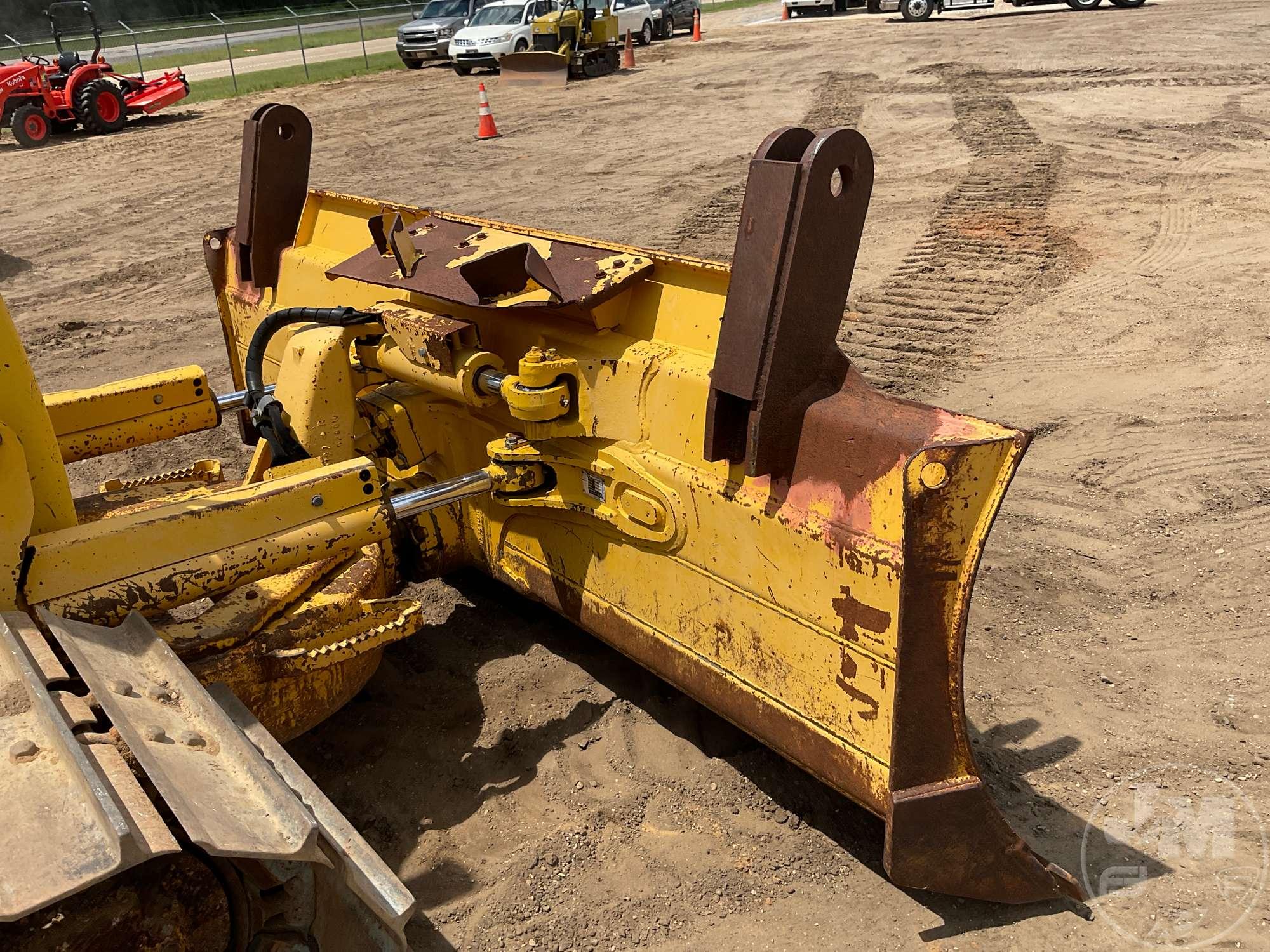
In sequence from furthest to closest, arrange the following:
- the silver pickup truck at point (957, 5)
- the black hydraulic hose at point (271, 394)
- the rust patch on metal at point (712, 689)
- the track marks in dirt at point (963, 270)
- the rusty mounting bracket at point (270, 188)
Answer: the silver pickup truck at point (957, 5) < the track marks in dirt at point (963, 270) < the rusty mounting bracket at point (270, 188) < the black hydraulic hose at point (271, 394) < the rust patch on metal at point (712, 689)

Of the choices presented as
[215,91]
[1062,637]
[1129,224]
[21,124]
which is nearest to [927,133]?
[1129,224]

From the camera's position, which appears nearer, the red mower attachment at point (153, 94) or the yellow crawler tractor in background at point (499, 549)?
the yellow crawler tractor in background at point (499, 549)

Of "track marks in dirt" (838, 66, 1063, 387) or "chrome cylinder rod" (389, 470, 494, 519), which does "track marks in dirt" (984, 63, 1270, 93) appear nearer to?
"track marks in dirt" (838, 66, 1063, 387)

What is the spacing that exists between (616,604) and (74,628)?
4.67 ft

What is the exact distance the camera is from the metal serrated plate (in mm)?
1490

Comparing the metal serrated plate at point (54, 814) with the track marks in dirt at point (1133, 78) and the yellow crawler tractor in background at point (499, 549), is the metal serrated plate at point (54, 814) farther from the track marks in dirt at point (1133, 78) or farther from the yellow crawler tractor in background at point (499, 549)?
the track marks in dirt at point (1133, 78)

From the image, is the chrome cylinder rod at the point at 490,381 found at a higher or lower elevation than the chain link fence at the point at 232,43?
lower

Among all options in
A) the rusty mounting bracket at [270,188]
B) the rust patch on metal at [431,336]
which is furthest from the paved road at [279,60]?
the rust patch on metal at [431,336]

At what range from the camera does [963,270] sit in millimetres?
7105

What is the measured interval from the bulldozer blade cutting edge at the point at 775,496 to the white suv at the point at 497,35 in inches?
676

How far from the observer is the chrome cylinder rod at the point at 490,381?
2.99 m

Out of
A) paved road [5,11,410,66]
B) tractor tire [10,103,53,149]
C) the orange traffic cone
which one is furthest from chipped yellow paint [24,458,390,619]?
paved road [5,11,410,66]

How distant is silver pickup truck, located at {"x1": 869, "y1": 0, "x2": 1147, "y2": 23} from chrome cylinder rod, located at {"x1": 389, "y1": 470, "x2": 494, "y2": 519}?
21.9 metres

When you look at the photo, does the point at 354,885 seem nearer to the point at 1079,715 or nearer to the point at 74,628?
the point at 74,628
